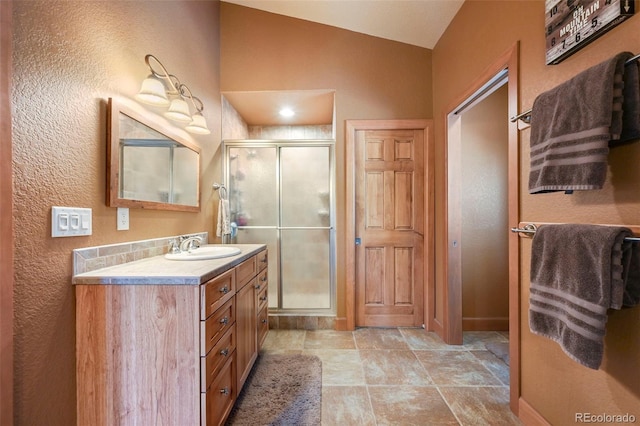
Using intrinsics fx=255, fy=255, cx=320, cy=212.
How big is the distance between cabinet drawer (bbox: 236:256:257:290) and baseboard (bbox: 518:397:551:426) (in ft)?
5.79

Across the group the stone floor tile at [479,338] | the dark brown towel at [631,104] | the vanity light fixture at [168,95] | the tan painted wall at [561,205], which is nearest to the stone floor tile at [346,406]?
the tan painted wall at [561,205]

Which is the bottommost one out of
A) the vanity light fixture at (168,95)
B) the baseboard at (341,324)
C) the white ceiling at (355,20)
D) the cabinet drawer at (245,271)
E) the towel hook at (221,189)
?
the baseboard at (341,324)

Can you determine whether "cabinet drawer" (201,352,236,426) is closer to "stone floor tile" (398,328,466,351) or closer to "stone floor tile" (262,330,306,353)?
"stone floor tile" (262,330,306,353)

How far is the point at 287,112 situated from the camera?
10.4 ft

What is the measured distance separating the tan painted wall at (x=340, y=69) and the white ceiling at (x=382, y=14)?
7 centimetres

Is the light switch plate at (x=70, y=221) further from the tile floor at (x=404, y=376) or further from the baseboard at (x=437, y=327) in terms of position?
the baseboard at (x=437, y=327)

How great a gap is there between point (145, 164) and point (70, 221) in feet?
1.91

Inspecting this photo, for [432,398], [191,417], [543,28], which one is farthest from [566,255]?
[191,417]

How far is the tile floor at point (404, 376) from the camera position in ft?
5.00

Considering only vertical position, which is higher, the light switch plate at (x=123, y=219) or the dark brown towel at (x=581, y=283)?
the light switch plate at (x=123, y=219)

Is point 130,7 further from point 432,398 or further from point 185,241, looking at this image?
point 432,398

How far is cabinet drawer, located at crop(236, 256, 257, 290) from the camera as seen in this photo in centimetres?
159

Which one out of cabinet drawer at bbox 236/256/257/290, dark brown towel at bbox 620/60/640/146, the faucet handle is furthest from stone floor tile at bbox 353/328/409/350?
dark brown towel at bbox 620/60/640/146

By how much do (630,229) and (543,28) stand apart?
104 centimetres
